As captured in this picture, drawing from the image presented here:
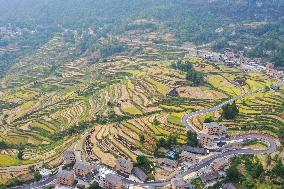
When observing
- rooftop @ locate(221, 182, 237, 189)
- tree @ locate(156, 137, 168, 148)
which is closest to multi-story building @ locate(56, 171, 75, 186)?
tree @ locate(156, 137, 168, 148)

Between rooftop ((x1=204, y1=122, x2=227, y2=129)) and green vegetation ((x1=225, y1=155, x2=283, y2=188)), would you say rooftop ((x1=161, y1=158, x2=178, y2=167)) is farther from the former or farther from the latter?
rooftop ((x1=204, y1=122, x2=227, y2=129))

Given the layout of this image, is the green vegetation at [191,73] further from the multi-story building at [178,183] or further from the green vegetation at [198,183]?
the multi-story building at [178,183]

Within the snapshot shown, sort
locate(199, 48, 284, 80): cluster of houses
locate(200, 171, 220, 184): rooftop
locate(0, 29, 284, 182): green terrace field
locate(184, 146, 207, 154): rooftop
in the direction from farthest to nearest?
1. locate(199, 48, 284, 80): cluster of houses
2. locate(0, 29, 284, 182): green terrace field
3. locate(184, 146, 207, 154): rooftop
4. locate(200, 171, 220, 184): rooftop

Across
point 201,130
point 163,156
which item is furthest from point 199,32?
point 163,156

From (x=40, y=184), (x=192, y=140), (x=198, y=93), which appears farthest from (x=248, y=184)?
(x=198, y=93)

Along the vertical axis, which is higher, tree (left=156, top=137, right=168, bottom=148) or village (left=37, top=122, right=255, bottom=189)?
tree (left=156, top=137, right=168, bottom=148)

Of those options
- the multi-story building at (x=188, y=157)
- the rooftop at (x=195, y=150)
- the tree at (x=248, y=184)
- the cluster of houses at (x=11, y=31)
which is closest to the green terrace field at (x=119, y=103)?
the rooftop at (x=195, y=150)
